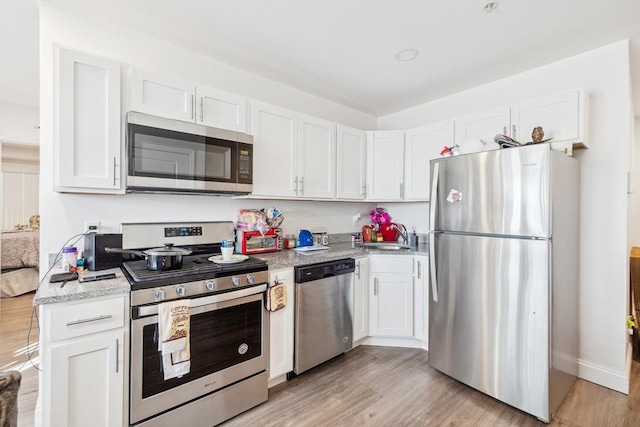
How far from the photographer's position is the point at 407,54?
7.76 ft

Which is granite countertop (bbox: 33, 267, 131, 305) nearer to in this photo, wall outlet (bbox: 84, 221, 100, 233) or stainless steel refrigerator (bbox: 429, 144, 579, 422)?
wall outlet (bbox: 84, 221, 100, 233)

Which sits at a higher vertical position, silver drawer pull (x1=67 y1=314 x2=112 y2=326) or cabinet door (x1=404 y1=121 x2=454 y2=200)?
cabinet door (x1=404 y1=121 x2=454 y2=200)

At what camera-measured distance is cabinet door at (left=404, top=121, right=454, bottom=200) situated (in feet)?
9.57

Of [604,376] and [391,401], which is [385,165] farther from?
[604,376]

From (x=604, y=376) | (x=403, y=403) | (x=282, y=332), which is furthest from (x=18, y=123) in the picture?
(x=604, y=376)

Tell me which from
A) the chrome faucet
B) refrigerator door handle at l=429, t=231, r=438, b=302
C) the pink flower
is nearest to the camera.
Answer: refrigerator door handle at l=429, t=231, r=438, b=302

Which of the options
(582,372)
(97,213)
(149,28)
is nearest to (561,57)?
(582,372)

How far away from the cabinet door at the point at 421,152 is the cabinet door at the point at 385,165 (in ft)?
0.23

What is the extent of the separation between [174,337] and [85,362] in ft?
1.29

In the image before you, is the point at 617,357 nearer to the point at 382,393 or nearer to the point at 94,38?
the point at 382,393

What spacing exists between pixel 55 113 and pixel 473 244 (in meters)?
2.80

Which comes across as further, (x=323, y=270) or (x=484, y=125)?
(x=484, y=125)

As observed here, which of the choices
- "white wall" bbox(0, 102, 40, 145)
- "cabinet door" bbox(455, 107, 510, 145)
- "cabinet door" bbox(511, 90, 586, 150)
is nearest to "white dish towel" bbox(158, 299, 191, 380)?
"cabinet door" bbox(455, 107, 510, 145)

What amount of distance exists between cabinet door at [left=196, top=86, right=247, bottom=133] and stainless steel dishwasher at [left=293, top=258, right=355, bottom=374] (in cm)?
127
